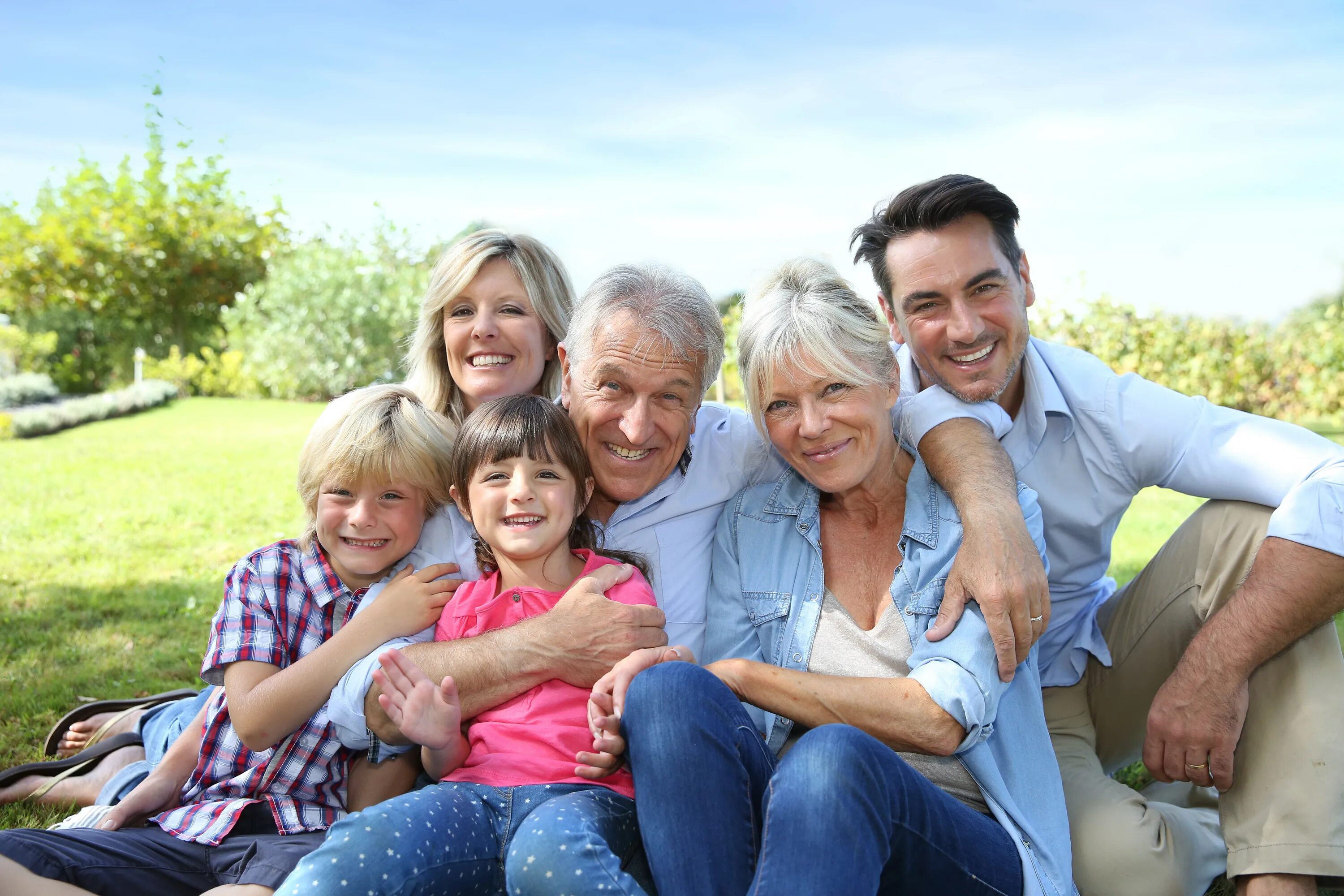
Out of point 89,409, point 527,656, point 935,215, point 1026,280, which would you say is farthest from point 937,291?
point 89,409

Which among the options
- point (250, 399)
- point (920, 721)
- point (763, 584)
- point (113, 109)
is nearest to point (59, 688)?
point (763, 584)

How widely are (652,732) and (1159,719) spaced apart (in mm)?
1568

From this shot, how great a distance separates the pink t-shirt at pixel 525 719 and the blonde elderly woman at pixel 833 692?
195 mm

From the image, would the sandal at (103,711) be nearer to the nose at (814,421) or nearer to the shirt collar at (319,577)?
the shirt collar at (319,577)

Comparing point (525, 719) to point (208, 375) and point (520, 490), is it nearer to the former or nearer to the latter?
point (520, 490)

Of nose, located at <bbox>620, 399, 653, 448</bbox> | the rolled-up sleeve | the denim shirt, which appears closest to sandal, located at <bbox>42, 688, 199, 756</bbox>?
nose, located at <bbox>620, 399, 653, 448</bbox>

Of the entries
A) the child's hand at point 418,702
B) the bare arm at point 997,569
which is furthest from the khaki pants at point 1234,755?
the child's hand at point 418,702

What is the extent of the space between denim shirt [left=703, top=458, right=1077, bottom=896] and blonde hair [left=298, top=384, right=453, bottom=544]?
2.94 ft

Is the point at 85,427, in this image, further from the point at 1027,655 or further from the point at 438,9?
the point at 1027,655

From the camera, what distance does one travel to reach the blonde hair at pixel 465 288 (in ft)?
12.2

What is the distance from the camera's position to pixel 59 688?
4668 millimetres

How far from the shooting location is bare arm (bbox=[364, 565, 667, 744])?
2584 millimetres

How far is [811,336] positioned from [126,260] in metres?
24.0

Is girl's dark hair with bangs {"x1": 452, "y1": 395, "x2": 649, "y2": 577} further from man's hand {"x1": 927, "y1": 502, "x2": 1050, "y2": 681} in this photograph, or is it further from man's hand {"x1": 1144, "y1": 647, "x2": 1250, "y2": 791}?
man's hand {"x1": 1144, "y1": 647, "x2": 1250, "y2": 791}
